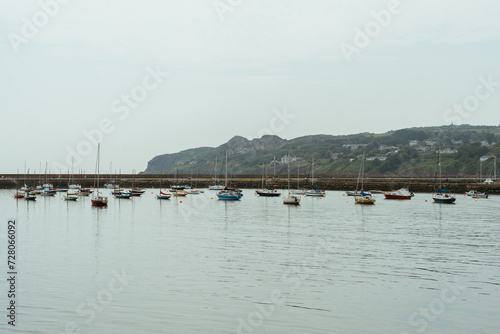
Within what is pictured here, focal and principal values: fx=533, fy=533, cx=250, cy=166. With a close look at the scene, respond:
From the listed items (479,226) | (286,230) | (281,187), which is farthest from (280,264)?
(281,187)

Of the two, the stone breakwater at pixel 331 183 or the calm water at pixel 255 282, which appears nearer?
the calm water at pixel 255 282

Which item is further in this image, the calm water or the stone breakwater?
the stone breakwater

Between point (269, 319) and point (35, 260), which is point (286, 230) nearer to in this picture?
point (35, 260)

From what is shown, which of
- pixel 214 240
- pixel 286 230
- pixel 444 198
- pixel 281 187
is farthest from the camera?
pixel 281 187

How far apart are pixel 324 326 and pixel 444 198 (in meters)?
91.4

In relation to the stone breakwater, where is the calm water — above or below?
below

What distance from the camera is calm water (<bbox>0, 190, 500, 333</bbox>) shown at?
19094 mm

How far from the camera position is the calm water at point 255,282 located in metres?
19.1

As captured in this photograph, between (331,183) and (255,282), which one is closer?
(255,282)

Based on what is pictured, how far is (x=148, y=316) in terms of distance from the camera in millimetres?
19625

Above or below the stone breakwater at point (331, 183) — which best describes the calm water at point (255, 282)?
below

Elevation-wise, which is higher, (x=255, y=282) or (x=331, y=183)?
(x=331, y=183)

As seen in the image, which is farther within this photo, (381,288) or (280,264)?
(280,264)

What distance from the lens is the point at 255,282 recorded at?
25.6 meters
